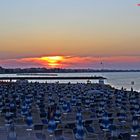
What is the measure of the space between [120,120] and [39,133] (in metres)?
4.70

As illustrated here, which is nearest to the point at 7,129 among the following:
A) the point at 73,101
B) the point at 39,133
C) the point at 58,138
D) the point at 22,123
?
the point at 22,123

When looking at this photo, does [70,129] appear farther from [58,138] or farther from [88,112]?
[88,112]

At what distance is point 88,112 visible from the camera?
22.5 metres

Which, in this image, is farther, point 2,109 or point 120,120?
point 2,109

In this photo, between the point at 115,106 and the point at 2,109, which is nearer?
the point at 2,109

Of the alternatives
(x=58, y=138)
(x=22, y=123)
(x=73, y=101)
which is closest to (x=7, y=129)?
(x=22, y=123)

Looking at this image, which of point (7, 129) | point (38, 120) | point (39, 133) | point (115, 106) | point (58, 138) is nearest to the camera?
point (58, 138)

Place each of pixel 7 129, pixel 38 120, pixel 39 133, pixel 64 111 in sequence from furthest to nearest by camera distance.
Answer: pixel 64 111 → pixel 38 120 → pixel 7 129 → pixel 39 133

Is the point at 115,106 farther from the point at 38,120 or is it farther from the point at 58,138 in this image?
the point at 58,138

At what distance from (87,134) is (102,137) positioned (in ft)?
1.93

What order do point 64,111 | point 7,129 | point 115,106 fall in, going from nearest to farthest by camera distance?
1. point 7,129
2. point 64,111
3. point 115,106

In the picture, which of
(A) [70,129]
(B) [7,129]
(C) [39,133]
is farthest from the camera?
(B) [7,129]

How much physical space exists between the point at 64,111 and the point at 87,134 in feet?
24.6

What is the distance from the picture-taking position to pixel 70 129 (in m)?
15.6
